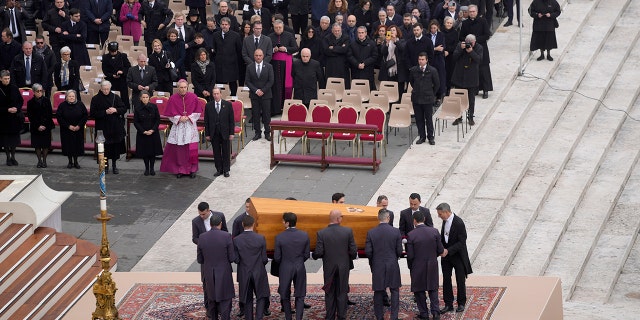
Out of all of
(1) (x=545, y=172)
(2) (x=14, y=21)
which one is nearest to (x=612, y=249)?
(1) (x=545, y=172)

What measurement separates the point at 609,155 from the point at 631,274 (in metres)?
3.73

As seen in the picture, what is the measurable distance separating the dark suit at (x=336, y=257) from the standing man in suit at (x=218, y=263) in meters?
1.10


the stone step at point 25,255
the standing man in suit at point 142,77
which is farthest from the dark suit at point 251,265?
the standing man in suit at point 142,77

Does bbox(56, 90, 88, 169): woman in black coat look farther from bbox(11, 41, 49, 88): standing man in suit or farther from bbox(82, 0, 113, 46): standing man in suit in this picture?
bbox(82, 0, 113, 46): standing man in suit

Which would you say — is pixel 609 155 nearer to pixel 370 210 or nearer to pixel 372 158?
pixel 372 158

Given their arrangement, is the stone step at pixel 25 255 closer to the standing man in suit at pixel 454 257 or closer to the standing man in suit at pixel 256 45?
the standing man in suit at pixel 454 257

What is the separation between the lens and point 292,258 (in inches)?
832

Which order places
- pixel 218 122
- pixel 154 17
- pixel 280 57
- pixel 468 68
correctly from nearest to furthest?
pixel 218 122, pixel 468 68, pixel 280 57, pixel 154 17

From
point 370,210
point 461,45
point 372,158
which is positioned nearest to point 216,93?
point 372,158

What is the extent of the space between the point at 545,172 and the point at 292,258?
835cm

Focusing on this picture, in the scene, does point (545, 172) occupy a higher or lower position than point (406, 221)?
lower

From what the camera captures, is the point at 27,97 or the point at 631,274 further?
the point at 27,97

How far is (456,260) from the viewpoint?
21.6 m

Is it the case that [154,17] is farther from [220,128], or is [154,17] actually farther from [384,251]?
[384,251]
